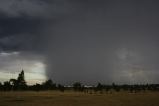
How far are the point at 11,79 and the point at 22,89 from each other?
10.1 metres

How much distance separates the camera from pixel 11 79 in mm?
192000

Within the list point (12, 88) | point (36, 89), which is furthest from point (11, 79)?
point (36, 89)

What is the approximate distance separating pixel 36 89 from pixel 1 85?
24.0 meters

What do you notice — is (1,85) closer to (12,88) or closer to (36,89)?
(12,88)

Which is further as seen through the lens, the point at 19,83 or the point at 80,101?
the point at 19,83

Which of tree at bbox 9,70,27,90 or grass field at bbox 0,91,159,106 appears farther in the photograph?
tree at bbox 9,70,27,90

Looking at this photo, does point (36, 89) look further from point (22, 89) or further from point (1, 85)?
point (1, 85)

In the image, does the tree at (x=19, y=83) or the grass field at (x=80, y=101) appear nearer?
the grass field at (x=80, y=101)

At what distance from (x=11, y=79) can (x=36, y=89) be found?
61.8 ft

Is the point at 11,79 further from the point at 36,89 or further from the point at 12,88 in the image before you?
the point at 36,89

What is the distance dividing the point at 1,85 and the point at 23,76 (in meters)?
15.8

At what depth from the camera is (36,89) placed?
19800cm

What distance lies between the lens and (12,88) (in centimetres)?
19000

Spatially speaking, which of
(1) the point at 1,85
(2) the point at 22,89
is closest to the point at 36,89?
(2) the point at 22,89
